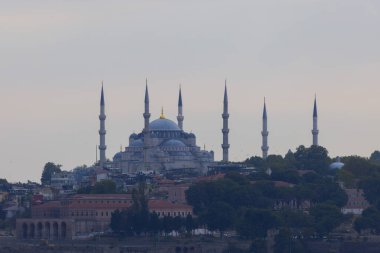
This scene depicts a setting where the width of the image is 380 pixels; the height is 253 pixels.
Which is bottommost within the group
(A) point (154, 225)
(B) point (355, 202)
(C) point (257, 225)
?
(C) point (257, 225)

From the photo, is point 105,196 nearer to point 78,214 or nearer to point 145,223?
point 78,214

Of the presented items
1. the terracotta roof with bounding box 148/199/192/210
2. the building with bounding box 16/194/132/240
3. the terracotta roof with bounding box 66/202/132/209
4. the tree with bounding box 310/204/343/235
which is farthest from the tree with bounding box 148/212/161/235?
the terracotta roof with bounding box 66/202/132/209

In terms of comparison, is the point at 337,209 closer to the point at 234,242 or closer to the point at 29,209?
the point at 234,242

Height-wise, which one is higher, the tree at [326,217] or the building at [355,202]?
the building at [355,202]

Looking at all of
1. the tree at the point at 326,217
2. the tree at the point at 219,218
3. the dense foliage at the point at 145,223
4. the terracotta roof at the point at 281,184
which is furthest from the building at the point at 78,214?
the tree at the point at 326,217

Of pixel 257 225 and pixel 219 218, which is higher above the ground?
pixel 219 218

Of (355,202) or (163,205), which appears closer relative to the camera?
Answer: (163,205)

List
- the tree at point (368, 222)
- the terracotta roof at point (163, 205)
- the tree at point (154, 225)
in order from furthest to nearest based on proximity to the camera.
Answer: the terracotta roof at point (163, 205), the tree at point (154, 225), the tree at point (368, 222)

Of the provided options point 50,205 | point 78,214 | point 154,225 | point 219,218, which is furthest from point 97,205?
point 219,218

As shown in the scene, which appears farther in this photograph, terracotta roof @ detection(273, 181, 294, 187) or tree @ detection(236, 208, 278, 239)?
terracotta roof @ detection(273, 181, 294, 187)

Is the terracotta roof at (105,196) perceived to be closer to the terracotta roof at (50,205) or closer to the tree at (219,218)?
the terracotta roof at (50,205)

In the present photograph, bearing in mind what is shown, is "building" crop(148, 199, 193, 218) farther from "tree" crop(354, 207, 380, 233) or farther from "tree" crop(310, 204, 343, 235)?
"tree" crop(354, 207, 380, 233)

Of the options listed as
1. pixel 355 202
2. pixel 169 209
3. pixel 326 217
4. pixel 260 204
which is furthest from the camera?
pixel 355 202

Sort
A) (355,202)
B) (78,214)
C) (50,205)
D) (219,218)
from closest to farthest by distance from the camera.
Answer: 1. (219,218)
2. (78,214)
3. (50,205)
4. (355,202)
